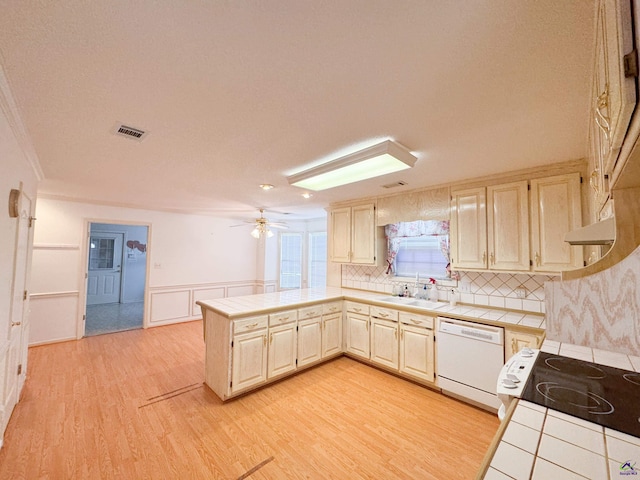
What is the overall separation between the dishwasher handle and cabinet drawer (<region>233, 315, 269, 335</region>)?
6.05 ft

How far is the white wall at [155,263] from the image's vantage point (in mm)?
4062

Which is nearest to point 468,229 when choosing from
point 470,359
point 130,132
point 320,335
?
point 470,359

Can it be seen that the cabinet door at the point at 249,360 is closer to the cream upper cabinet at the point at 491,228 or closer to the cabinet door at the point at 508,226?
the cream upper cabinet at the point at 491,228

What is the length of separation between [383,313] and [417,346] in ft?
1.69

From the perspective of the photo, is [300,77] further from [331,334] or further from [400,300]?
[331,334]

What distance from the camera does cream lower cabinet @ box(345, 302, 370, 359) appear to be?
341 cm

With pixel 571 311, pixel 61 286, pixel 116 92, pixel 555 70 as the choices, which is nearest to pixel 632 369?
pixel 571 311

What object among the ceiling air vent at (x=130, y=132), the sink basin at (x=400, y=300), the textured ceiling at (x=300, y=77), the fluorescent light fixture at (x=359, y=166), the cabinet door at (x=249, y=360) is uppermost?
the textured ceiling at (x=300, y=77)

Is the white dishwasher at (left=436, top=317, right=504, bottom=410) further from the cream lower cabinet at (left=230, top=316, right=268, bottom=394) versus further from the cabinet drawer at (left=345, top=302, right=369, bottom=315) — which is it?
the cream lower cabinet at (left=230, top=316, right=268, bottom=394)

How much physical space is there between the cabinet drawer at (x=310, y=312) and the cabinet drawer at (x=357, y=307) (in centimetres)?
46

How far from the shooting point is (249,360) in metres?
2.70

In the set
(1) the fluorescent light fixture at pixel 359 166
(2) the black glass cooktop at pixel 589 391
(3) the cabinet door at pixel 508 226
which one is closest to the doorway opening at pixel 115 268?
(1) the fluorescent light fixture at pixel 359 166

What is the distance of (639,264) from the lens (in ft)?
4.16

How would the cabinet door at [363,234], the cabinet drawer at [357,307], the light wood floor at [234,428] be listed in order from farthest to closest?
the cabinet door at [363,234], the cabinet drawer at [357,307], the light wood floor at [234,428]
